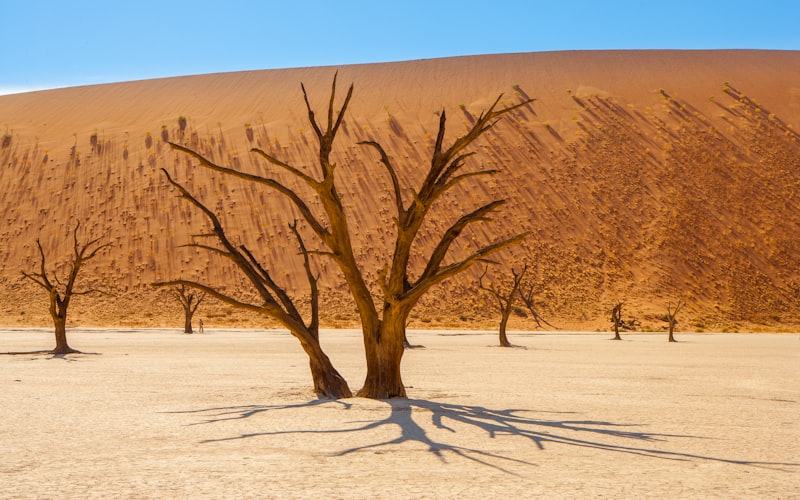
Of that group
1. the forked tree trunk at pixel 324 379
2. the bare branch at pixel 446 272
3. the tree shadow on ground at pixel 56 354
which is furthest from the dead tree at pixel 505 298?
the tree shadow on ground at pixel 56 354

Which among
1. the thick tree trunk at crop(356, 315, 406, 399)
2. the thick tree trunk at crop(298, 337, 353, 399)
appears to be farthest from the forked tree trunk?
the thick tree trunk at crop(356, 315, 406, 399)

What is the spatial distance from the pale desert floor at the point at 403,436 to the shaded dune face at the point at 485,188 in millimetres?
31827

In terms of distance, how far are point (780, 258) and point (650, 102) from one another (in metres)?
20.7

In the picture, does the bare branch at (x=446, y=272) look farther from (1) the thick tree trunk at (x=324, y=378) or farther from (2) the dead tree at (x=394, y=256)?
(1) the thick tree trunk at (x=324, y=378)

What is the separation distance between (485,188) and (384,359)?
50.4 metres

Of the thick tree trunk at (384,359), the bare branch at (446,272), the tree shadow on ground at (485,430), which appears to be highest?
the bare branch at (446,272)

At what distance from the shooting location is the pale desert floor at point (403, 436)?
608 cm

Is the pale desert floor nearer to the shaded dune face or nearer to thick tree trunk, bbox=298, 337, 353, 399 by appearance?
thick tree trunk, bbox=298, 337, 353, 399

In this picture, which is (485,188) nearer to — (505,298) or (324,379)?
(505,298)

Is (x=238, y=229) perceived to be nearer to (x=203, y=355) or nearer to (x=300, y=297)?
(x=300, y=297)

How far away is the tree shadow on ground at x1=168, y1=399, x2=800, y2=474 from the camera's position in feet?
24.2

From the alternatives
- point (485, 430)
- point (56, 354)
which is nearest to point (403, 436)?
point (485, 430)

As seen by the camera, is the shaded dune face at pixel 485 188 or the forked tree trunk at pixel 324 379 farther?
the shaded dune face at pixel 485 188

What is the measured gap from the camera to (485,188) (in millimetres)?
61250
